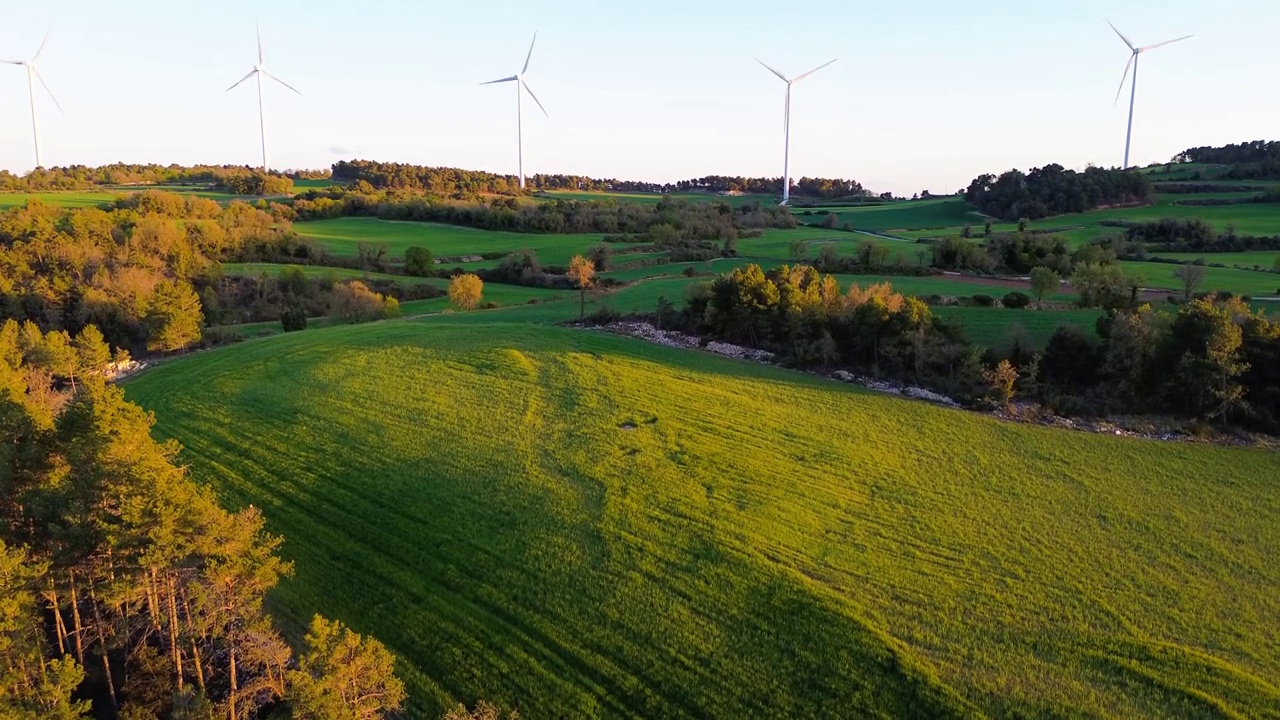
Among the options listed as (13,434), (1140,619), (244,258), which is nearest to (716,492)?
(1140,619)

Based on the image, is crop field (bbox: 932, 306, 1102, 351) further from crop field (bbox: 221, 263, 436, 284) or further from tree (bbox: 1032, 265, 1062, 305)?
crop field (bbox: 221, 263, 436, 284)

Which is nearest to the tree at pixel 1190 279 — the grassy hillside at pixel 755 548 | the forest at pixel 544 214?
the grassy hillside at pixel 755 548

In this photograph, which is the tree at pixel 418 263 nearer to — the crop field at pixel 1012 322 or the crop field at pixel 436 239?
the crop field at pixel 436 239

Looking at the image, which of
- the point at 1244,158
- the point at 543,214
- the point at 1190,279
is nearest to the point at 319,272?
the point at 543,214

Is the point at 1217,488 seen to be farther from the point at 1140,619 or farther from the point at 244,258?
the point at 244,258

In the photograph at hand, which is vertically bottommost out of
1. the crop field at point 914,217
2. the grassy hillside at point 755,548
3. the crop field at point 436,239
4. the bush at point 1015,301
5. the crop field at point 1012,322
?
the grassy hillside at point 755,548

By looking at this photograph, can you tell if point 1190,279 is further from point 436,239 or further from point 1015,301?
point 436,239
